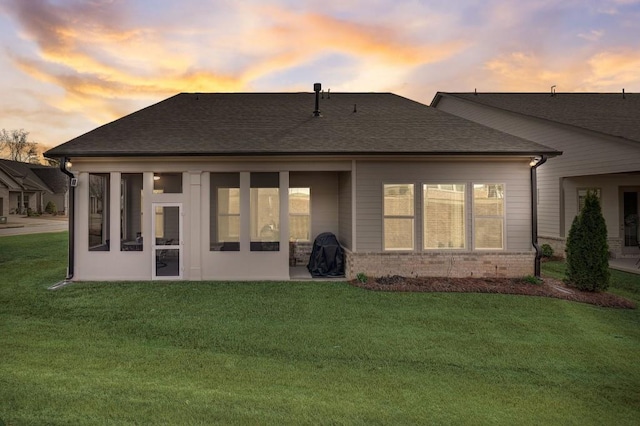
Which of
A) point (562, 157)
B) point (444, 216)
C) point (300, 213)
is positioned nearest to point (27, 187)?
point (300, 213)

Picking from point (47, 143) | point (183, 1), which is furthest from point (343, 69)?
point (47, 143)

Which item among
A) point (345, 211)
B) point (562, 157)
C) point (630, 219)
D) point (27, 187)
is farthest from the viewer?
point (27, 187)

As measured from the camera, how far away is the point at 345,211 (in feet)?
31.6

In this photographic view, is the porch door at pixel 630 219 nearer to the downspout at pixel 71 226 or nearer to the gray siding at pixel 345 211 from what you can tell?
the gray siding at pixel 345 211

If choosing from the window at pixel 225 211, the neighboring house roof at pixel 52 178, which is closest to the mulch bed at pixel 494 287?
the window at pixel 225 211

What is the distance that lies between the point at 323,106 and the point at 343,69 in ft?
16.2

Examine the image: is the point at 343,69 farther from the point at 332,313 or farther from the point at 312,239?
the point at 332,313

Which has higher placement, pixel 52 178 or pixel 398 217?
pixel 52 178

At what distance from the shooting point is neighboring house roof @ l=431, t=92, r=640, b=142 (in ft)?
36.1

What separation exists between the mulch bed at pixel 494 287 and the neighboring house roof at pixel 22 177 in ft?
131

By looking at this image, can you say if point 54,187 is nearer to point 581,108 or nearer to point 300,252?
point 300,252

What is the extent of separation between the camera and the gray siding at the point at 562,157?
10.2 meters

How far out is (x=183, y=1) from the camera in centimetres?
1144

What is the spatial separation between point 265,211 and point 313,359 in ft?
18.1
